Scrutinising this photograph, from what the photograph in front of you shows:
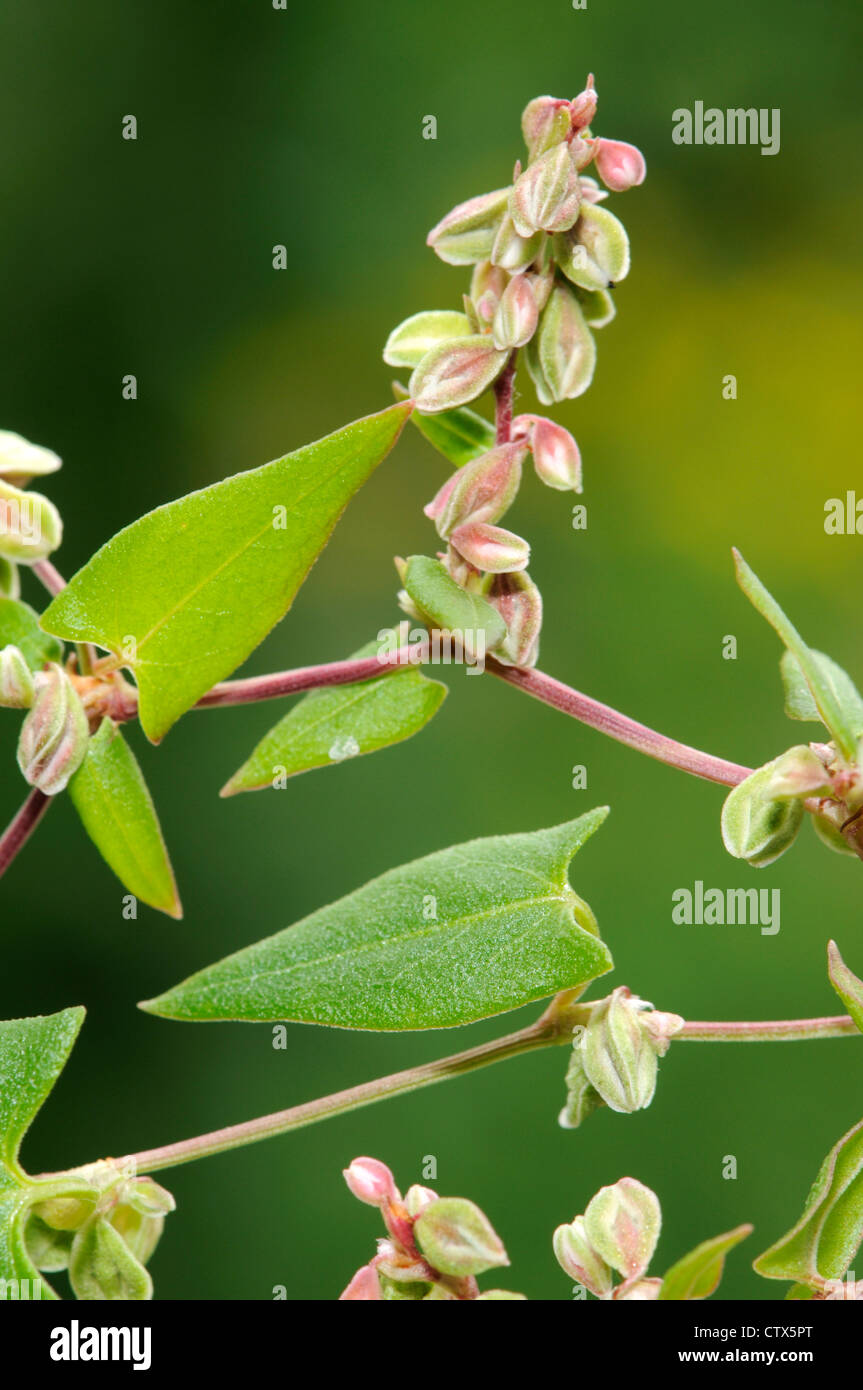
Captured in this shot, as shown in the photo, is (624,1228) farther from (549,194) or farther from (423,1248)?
(549,194)

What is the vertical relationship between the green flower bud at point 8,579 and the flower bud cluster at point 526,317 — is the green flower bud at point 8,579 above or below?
below

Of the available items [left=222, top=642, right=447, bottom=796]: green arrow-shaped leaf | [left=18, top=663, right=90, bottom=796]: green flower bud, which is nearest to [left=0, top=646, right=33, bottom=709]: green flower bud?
[left=18, top=663, right=90, bottom=796]: green flower bud

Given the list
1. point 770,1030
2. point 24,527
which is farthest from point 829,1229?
point 24,527

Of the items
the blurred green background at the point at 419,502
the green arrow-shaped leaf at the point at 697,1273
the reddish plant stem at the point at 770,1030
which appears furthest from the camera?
the blurred green background at the point at 419,502

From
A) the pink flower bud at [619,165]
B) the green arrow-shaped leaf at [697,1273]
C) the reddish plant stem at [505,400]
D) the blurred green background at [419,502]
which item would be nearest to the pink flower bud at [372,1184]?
the green arrow-shaped leaf at [697,1273]

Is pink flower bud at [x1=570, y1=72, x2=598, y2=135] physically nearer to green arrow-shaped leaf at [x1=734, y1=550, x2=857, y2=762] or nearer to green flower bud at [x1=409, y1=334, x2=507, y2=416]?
green flower bud at [x1=409, y1=334, x2=507, y2=416]

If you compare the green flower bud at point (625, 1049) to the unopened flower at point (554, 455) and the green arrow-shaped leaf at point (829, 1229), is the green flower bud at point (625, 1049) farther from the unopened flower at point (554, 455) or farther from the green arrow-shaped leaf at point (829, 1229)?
the unopened flower at point (554, 455)
